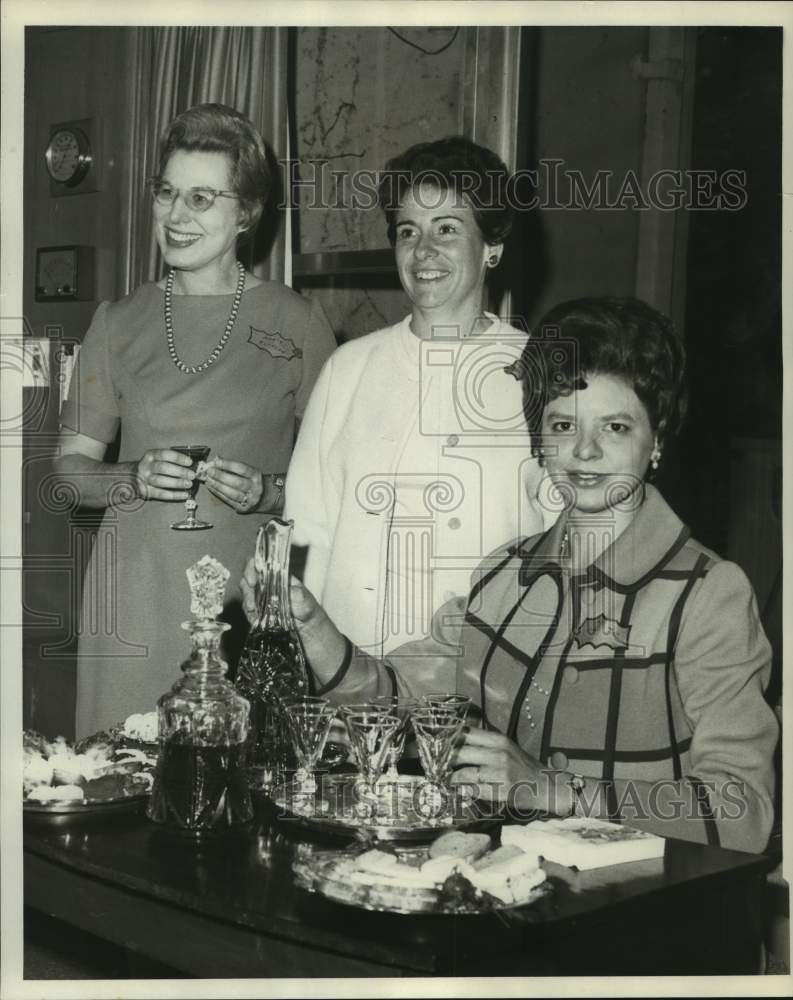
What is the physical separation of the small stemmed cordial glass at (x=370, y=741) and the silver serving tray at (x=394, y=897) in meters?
0.26

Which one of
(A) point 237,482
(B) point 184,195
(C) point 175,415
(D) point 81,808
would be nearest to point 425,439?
(A) point 237,482

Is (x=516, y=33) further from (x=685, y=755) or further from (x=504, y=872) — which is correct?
(x=504, y=872)

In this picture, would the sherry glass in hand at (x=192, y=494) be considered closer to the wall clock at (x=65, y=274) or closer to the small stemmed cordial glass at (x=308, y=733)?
the wall clock at (x=65, y=274)

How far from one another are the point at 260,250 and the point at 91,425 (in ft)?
1.43

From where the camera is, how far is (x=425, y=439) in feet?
7.52

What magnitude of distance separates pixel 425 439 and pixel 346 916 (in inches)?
39.7

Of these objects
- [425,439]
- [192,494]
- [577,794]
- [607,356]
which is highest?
[607,356]

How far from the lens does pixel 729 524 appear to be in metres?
2.22

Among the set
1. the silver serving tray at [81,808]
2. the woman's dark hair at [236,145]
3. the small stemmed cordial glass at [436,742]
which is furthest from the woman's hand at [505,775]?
the woman's dark hair at [236,145]

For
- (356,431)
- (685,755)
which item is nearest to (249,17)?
(356,431)

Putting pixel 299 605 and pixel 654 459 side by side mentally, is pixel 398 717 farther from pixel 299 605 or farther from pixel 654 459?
pixel 654 459

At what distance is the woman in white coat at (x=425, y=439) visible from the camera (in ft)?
7.46

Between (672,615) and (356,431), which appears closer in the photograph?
(672,615)

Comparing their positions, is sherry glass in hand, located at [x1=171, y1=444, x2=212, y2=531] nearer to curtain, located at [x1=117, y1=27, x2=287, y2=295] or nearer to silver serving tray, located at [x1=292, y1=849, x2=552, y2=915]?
curtain, located at [x1=117, y1=27, x2=287, y2=295]
